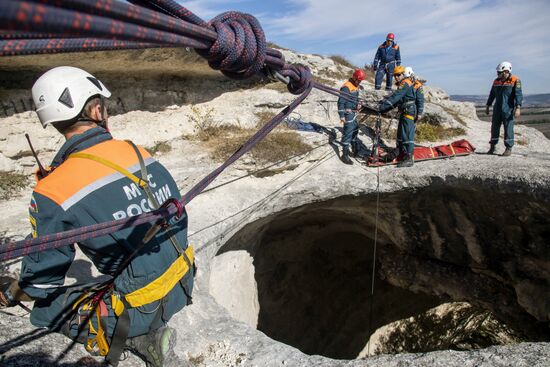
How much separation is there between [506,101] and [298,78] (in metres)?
7.08

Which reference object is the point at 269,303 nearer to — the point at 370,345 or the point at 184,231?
the point at 370,345

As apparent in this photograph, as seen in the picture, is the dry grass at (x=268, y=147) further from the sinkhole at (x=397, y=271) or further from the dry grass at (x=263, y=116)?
the dry grass at (x=263, y=116)

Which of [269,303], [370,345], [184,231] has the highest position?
[184,231]

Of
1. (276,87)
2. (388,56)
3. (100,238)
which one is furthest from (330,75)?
(100,238)

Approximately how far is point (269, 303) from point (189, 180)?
15.7ft

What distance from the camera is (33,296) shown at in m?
2.52

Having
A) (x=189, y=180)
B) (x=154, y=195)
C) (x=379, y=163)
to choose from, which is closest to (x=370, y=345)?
(x=379, y=163)

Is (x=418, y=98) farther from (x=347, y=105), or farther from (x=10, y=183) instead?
(x=10, y=183)

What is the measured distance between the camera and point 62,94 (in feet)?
8.15

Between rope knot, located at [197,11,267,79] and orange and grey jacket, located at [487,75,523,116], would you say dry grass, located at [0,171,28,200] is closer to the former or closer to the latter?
rope knot, located at [197,11,267,79]

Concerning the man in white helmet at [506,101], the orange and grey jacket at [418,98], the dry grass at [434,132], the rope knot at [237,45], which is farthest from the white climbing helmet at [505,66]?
the rope knot at [237,45]

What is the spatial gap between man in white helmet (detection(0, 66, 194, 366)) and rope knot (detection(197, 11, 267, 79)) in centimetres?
100

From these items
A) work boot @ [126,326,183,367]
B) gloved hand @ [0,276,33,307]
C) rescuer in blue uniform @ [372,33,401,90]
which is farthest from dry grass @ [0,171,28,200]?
rescuer in blue uniform @ [372,33,401,90]

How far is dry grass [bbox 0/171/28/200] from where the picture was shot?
761 cm
